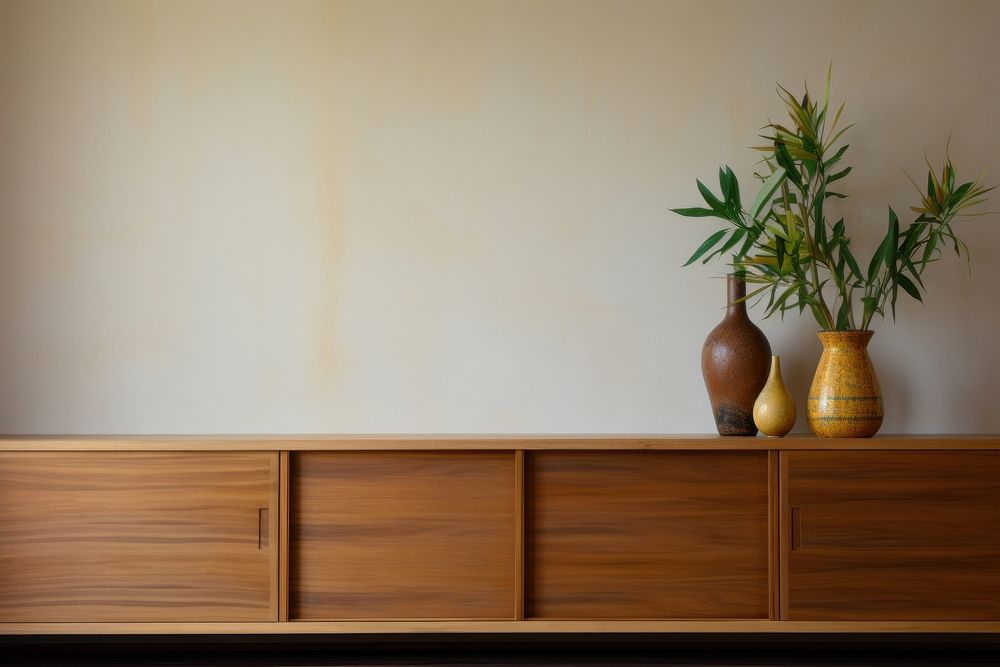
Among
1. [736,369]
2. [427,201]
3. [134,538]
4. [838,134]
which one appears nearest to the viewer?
[134,538]

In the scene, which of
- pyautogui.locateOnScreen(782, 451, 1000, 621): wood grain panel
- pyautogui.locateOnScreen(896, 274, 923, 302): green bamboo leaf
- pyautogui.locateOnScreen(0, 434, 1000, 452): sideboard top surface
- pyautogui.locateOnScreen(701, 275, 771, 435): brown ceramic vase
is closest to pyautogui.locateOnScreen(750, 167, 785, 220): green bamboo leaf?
pyautogui.locateOnScreen(701, 275, 771, 435): brown ceramic vase

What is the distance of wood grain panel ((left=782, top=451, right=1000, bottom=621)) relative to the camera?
6.49 ft

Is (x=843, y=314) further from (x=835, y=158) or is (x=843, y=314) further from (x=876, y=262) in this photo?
(x=835, y=158)

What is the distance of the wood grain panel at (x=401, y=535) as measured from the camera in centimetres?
199

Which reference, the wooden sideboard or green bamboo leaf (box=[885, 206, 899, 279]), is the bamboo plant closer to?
green bamboo leaf (box=[885, 206, 899, 279])

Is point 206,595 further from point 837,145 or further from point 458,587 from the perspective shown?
point 837,145

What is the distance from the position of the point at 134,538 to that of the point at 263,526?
316 millimetres

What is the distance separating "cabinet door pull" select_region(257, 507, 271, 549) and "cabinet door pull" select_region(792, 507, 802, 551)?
1313 millimetres

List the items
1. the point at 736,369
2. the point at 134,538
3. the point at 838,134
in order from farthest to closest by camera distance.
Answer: the point at 838,134 → the point at 736,369 → the point at 134,538

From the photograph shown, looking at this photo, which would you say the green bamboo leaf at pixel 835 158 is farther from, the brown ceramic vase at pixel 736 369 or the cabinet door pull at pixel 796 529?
the cabinet door pull at pixel 796 529

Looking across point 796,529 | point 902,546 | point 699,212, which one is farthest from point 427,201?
point 902,546

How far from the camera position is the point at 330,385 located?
2352 millimetres

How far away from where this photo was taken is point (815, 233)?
2150mm

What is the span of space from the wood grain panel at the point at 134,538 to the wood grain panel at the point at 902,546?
1.35 m
